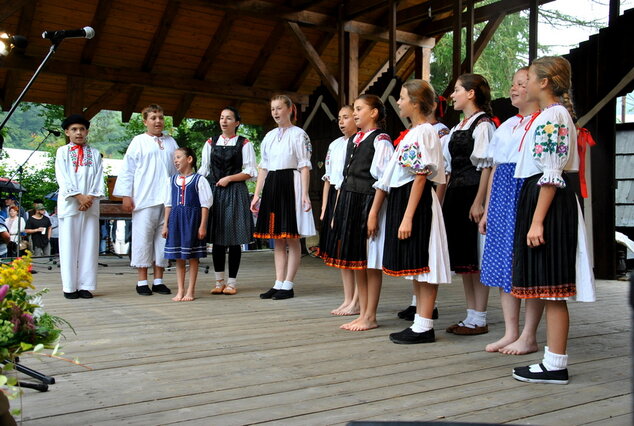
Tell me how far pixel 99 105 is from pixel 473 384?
9147 mm

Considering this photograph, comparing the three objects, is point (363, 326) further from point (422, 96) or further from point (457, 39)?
point (457, 39)

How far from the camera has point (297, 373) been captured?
2363mm

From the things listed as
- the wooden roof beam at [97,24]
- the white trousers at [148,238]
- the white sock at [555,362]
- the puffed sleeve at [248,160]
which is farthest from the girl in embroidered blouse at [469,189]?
the wooden roof beam at [97,24]

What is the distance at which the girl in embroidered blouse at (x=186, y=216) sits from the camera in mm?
4262

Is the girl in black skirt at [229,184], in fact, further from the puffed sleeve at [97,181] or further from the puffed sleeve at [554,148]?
the puffed sleeve at [554,148]

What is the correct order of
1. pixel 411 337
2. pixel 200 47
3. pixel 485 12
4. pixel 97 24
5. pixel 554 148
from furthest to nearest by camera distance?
pixel 200 47 < pixel 97 24 < pixel 485 12 < pixel 411 337 < pixel 554 148

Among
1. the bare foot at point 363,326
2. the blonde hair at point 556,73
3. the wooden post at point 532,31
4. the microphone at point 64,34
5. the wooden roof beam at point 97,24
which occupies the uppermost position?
the wooden roof beam at point 97,24

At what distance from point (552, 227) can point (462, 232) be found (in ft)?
3.17

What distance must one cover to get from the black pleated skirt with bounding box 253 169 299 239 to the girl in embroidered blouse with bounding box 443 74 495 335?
1.44 metres

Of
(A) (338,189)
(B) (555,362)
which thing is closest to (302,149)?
(A) (338,189)

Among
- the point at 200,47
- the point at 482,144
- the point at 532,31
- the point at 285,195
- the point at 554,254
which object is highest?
the point at 200,47

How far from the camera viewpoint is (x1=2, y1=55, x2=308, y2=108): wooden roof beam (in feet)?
28.8

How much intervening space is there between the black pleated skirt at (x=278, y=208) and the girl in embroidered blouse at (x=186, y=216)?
1.40 feet

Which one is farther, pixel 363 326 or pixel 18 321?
pixel 363 326
